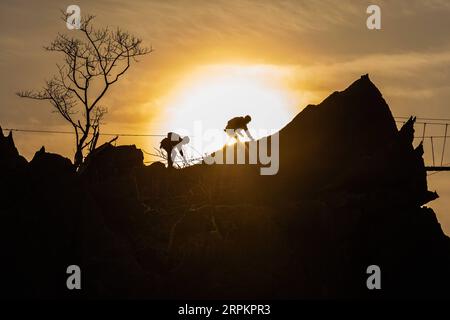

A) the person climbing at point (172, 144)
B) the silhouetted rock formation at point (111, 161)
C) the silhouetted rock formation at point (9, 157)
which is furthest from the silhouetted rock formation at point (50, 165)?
the person climbing at point (172, 144)

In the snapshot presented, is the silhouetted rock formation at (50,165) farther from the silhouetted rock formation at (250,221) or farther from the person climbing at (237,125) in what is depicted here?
the person climbing at (237,125)

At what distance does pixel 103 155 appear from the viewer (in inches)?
1695

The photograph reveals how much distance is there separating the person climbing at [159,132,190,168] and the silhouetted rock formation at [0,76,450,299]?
2775mm

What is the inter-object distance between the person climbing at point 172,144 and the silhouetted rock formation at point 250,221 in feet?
9.10

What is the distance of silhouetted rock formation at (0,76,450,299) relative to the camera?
37531 mm

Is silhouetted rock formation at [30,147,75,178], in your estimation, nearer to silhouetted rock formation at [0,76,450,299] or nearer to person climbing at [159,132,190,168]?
silhouetted rock formation at [0,76,450,299]

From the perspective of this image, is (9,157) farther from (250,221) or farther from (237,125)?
(237,125)

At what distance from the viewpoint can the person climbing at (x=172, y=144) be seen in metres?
46.9

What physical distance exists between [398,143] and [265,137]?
6767 millimetres

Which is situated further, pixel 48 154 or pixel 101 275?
pixel 48 154

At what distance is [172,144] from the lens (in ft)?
157
